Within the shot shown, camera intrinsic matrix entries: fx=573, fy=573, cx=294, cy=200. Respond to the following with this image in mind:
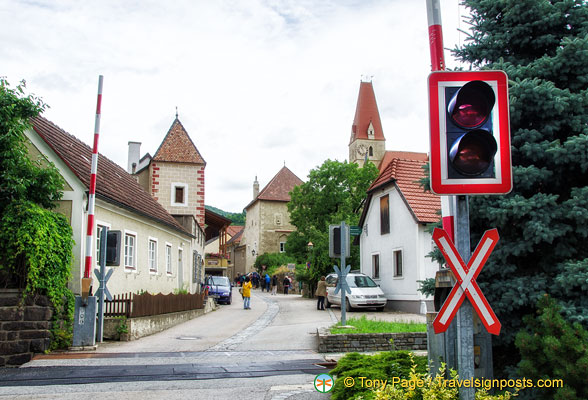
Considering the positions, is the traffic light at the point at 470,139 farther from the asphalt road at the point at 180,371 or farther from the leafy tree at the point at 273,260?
the leafy tree at the point at 273,260

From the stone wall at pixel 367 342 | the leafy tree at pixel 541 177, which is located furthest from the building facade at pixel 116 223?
the leafy tree at pixel 541 177

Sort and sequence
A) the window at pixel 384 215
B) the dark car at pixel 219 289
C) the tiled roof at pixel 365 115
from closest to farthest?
1. the window at pixel 384 215
2. the dark car at pixel 219 289
3. the tiled roof at pixel 365 115

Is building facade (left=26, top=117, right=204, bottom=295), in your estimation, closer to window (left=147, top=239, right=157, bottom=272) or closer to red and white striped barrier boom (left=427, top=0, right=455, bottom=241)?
window (left=147, top=239, right=157, bottom=272)

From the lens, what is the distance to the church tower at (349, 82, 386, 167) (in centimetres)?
10169

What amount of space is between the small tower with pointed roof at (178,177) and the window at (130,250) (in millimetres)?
18677

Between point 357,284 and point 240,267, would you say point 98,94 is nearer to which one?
point 357,284

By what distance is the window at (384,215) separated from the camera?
2655 cm

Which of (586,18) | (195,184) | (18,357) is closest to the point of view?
(586,18)

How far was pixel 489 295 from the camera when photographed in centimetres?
712

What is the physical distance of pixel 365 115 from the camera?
336 feet

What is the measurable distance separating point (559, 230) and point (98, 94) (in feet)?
36.3

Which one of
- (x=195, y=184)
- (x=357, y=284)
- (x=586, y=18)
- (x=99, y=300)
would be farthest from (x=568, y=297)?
(x=195, y=184)

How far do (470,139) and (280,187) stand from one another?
84270 mm

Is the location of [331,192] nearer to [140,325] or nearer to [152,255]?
[152,255]
